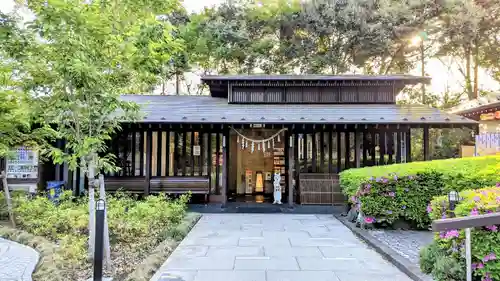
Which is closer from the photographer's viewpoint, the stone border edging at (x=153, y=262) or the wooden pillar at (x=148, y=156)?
the stone border edging at (x=153, y=262)

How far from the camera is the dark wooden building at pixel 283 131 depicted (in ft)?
30.8

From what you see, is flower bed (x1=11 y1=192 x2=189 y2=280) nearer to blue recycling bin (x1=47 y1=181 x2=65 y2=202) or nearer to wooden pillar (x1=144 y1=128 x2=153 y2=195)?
blue recycling bin (x1=47 y1=181 x2=65 y2=202)

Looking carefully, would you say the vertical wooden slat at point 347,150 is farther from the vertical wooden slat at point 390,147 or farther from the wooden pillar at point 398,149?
the wooden pillar at point 398,149

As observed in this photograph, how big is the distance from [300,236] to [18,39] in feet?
18.2

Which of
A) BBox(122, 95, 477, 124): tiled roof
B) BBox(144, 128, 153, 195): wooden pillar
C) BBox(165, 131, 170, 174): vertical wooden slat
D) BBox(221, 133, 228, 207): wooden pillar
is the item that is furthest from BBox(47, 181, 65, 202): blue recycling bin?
BBox(221, 133, 228, 207): wooden pillar

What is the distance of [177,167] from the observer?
1023cm

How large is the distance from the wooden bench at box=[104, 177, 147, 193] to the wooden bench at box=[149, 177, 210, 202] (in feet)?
1.04

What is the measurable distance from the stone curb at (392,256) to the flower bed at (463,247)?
15 cm

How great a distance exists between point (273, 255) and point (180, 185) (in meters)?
5.34

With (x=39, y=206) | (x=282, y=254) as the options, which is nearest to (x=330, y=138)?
(x=282, y=254)

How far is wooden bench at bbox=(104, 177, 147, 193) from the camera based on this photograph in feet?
Answer: 31.8

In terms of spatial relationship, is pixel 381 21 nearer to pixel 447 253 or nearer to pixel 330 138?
pixel 330 138

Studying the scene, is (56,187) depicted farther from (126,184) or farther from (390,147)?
(390,147)

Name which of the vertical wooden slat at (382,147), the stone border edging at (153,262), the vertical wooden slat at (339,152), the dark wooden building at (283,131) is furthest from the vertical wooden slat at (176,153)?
the vertical wooden slat at (382,147)
